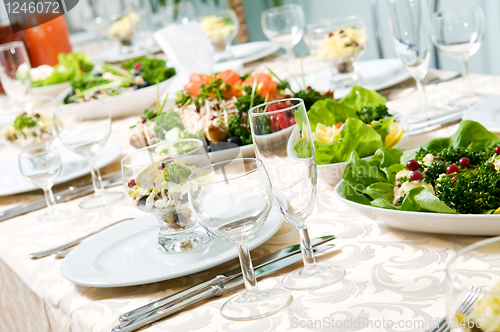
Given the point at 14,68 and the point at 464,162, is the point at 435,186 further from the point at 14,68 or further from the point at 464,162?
the point at 14,68

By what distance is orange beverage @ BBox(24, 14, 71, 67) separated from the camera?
3.33 metres

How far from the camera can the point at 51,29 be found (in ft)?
11.2

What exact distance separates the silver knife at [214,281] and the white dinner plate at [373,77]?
807 mm

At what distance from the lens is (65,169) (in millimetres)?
1398

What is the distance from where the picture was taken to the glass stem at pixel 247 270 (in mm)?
605

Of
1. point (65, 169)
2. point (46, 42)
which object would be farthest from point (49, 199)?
point (46, 42)

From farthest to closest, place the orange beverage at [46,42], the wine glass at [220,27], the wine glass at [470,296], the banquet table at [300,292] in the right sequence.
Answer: the orange beverage at [46,42] < the wine glass at [220,27] < the banquet table at [300,292] < the wine glass at [470,296]

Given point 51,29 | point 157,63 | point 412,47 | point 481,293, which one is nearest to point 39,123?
point 157,63

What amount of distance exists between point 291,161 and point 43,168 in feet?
2.26

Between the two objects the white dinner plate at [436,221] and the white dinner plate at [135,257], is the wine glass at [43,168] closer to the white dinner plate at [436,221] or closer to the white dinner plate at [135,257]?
the white dinner plate at [135,257]

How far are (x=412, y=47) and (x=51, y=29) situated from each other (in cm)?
288

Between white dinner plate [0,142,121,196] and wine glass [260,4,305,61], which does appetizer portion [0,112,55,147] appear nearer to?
white dinner plate [0,142,121,196]

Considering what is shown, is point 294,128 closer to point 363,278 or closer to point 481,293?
point 363,278

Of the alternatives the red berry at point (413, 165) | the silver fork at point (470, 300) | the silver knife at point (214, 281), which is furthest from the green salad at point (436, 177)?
the silver fork at point (470, 300)
